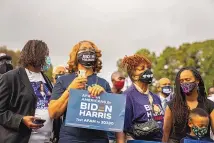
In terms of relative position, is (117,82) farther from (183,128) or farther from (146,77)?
(183,128)

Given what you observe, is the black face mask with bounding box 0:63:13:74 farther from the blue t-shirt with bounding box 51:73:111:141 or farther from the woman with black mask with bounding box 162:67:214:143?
the woman with black mask with bounding box 162:67:214:143

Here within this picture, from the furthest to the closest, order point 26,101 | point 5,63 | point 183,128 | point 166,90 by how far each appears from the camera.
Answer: point 166,90 → point 5,63 → point 183,128 → point 26,101

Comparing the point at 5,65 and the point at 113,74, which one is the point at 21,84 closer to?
the point at 5,65

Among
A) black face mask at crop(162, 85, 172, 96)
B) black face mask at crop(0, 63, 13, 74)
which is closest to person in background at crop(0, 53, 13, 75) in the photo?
black face mask at crop(0, 63, 13, 74)

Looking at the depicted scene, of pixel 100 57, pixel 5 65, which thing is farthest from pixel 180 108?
pixel 5 65

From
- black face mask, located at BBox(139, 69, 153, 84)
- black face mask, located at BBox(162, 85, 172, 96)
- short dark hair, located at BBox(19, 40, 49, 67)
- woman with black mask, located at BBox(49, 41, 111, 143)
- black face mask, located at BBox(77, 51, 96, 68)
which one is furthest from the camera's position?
black face mask, located at BBox(162, 85, 172, 96)

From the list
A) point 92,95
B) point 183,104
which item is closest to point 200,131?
point 183,104

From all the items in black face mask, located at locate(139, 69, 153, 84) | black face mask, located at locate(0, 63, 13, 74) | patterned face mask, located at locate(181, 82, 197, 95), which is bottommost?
patterned face mask, located at locate(181, 82, 197, 95)

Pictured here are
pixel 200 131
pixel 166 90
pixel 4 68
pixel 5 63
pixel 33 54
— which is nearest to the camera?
pixel 33 54

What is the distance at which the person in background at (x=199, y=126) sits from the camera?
16.8 ft

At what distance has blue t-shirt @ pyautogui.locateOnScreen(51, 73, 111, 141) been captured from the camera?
456 cm

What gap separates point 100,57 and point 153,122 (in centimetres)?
90

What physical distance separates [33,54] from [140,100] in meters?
1.29

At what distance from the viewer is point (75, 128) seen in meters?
4.58
